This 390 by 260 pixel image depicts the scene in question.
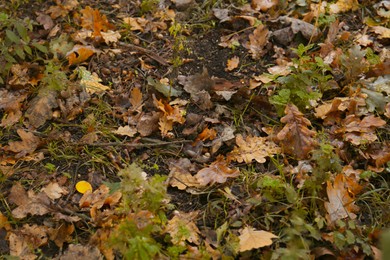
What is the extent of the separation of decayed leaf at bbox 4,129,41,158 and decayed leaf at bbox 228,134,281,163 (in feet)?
3.89

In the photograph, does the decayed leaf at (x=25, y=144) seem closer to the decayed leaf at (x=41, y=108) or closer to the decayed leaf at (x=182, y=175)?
the decayed leaf at (x=41, y=108)

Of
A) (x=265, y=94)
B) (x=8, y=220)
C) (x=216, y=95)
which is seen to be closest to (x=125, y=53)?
(x=216, y=95)

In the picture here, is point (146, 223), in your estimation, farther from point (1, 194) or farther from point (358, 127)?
point (358, 127)

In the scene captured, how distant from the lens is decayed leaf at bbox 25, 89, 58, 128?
3076 mm

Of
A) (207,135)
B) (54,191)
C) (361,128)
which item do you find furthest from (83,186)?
(361,128)

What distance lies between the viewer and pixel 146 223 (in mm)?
2350

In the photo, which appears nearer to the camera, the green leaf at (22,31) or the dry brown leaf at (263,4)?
the green leaf at (22,31)

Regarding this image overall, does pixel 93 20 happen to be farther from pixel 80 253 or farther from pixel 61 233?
pixel 80 253

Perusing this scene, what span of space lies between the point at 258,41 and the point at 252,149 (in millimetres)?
1025

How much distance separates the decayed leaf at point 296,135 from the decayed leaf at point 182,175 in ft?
1.87

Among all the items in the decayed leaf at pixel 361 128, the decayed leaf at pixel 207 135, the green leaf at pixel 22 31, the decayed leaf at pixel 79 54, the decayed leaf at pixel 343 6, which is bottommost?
the decayed leaf at pixel 207 135

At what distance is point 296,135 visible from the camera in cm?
285

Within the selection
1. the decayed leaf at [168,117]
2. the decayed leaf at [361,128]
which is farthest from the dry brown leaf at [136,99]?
the decayed leaf at [361,128]

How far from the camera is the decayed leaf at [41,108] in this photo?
121 inches
